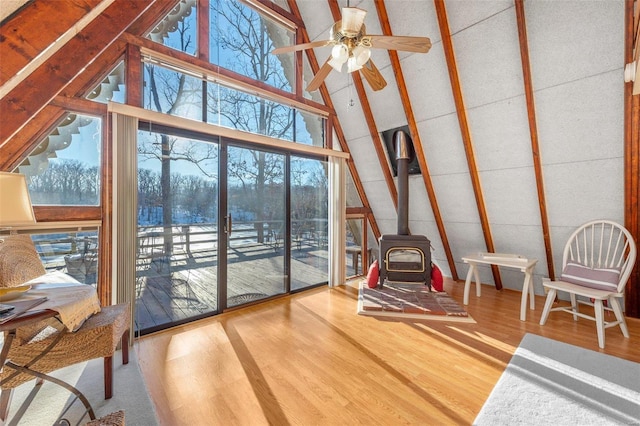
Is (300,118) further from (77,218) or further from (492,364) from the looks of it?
(492,364)

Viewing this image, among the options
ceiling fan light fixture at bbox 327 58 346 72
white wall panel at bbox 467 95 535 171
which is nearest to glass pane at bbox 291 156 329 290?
ceiling fan light fixture at bbox 327 58 346 72

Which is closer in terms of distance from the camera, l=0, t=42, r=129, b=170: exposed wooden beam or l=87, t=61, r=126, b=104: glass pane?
l=0, t=42, r=129, b=170: exposed wooden beam

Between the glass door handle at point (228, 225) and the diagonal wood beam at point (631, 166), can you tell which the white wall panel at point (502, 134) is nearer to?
the diagonal wood beam at point (631, 166)

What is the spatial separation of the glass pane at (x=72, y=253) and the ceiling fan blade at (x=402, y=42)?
9.91ft

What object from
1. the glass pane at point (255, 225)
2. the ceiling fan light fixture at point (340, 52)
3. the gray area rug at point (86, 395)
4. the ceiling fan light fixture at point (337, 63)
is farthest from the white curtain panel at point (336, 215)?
the gray area rug at point (86, 395)

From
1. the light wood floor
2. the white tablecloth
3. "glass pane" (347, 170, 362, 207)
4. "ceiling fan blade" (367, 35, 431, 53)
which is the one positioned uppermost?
"ceiling fan blade" (367, 35, 431, 53)

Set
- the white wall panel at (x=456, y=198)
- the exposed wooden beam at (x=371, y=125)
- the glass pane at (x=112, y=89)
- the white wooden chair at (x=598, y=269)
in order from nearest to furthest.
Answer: the glass pane at (x=112, y=89) < the white wooden chair at (x=598, y=269) < the exposed wooden beam at (x=371, y=125) < the white wall panel at (x=456, y=198)

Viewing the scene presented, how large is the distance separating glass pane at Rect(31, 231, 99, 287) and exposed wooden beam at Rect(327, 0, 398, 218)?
11.8 ft

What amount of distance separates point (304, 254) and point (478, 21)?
11.9 ft

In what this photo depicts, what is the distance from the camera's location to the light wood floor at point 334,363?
177 cm

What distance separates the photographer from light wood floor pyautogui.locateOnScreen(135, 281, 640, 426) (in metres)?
1.77

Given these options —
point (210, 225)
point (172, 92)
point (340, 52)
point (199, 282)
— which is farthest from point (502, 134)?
point (199, 282)

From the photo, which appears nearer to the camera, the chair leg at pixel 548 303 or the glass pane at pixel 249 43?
the chair leg at pixel 548 303

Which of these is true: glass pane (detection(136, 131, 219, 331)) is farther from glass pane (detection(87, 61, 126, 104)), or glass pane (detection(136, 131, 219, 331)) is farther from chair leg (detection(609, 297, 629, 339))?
chair leg (detection(609, 297, 629, 339))
